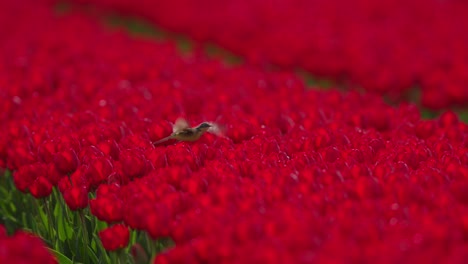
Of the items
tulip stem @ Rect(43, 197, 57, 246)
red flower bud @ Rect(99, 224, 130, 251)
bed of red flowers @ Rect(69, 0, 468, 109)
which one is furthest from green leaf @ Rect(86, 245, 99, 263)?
bed of red flowers @ Rect(69, 0, 468, 109)

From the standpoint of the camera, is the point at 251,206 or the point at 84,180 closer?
the point at 251,206

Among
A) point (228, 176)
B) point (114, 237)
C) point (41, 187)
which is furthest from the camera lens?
point (41, 187)

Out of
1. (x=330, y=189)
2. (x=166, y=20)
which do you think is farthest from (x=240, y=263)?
(x=166, y=20)

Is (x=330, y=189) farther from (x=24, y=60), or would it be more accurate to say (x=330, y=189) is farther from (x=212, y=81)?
(x=24, y=60)

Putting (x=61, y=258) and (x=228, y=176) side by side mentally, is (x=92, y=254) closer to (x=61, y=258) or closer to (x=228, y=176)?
(x=61, y=258)

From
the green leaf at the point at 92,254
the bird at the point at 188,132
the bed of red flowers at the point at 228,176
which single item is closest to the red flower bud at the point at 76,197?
the bed of red flowers at the point at 228,176

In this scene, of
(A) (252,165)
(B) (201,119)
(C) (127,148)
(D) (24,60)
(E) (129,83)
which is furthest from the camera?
(D) (24,60)

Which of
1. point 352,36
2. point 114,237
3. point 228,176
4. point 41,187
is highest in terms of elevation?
point 228,176

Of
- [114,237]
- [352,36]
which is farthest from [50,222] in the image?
[352,36]
